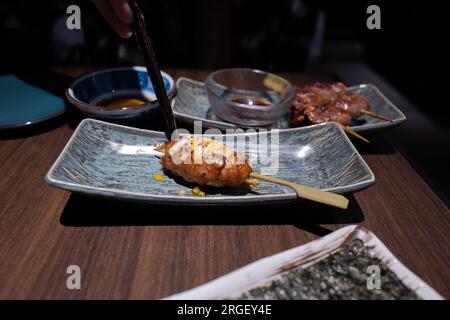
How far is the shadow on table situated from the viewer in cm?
156

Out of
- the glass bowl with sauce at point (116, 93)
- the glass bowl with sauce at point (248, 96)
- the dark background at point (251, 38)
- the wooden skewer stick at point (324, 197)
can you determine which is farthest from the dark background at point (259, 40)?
the wooden skewer stick at point (324, 197)

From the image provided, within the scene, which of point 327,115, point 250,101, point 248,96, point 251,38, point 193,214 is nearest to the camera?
point 193,214

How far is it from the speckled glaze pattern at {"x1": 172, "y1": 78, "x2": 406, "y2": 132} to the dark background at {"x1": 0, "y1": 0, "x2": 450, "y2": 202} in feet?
4.86

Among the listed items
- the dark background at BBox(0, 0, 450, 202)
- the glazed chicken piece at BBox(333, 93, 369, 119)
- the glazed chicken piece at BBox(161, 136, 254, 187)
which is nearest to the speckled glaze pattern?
the glazed chicken piece at BBox(333, 93, 369, 119)

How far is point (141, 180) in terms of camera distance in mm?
1780

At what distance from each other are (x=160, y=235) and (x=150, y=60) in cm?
98

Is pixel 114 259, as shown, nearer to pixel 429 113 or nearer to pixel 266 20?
pixel 266 20

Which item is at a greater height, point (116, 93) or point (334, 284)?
point (116, 93)

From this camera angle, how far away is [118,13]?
189cm

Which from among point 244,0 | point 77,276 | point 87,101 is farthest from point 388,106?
point 244,0

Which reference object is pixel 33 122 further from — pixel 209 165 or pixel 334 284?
pixel 334 284

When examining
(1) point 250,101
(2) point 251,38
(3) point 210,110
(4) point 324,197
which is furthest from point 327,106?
(2) point 251,38

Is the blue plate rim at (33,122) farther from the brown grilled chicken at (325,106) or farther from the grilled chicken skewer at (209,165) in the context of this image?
the brown grilled chicken at (325,106)

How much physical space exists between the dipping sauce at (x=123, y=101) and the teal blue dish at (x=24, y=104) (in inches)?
11.3
